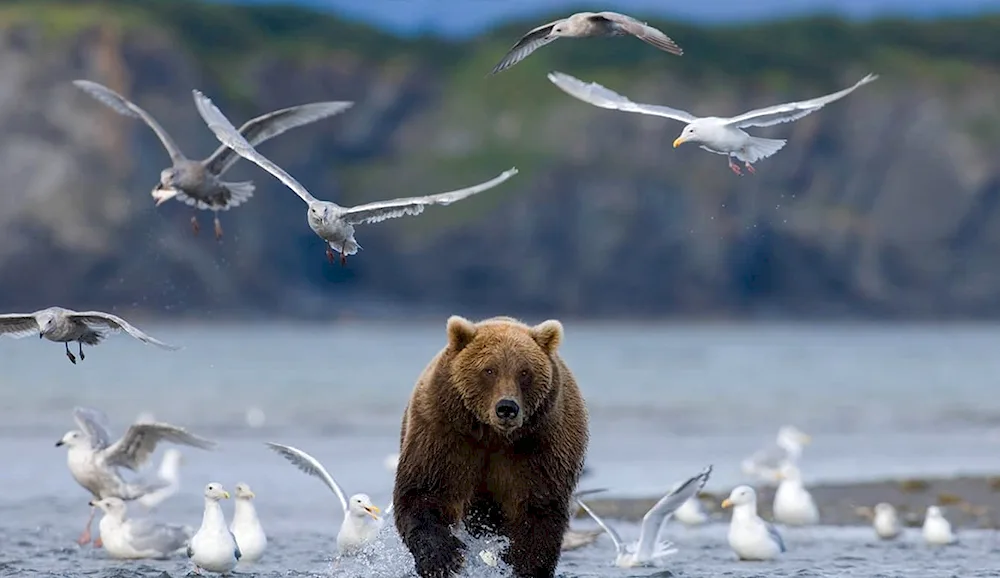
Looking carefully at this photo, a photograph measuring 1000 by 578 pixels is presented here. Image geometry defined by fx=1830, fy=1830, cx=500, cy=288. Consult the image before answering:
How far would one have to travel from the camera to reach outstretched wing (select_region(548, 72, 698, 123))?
12.2m

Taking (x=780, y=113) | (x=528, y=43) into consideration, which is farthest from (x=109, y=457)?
(x=780, y=113)

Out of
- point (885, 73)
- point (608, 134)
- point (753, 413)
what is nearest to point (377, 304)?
point (608, 134)

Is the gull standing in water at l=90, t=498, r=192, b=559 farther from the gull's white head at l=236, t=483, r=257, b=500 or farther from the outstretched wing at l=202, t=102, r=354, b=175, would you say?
the outstretched wing at l=202, t=102, r=354, b=175

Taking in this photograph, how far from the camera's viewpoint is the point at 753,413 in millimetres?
35156

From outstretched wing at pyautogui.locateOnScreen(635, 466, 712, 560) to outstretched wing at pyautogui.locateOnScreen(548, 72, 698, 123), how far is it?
3.04 metres

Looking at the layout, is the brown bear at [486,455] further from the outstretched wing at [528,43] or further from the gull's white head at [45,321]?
the gull's white head at [45,321]

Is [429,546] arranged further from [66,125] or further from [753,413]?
[66,125]

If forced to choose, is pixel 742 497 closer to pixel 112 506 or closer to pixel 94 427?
pixel 112 506

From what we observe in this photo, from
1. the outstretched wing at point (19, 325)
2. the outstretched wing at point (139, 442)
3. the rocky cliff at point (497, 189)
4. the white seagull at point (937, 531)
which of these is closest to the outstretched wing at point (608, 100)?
the outstretched wing at point (19, 325)

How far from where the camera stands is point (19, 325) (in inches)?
489

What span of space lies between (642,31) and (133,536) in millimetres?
6035

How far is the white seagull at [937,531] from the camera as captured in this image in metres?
15.6

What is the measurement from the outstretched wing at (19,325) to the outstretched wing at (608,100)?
12.8 ft

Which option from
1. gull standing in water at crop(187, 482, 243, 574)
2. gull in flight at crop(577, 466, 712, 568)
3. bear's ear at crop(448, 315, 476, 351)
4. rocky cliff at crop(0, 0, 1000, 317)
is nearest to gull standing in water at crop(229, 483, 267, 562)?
gull standing in water at crop(187, 482, 243, 574)
